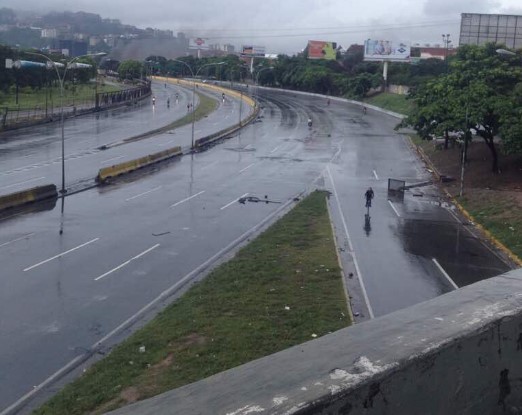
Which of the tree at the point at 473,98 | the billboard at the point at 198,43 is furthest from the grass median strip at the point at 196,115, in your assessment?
the billboard at the point at 198,43

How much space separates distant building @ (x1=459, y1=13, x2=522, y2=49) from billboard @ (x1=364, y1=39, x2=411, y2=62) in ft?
101

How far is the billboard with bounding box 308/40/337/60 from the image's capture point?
456 feet

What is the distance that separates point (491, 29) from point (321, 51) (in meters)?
69.8

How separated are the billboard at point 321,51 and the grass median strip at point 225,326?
120903 mm

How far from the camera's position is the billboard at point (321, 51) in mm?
138875

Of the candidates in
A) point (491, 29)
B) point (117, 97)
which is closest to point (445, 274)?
point (491, 29)

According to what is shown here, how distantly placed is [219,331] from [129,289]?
15.9 ft

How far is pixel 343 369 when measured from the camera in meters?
3.21

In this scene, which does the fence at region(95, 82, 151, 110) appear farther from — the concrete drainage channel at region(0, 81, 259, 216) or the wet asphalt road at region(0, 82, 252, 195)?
the concrete drainage channel at region(0, 81, 259, 216)

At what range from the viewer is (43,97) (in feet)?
257

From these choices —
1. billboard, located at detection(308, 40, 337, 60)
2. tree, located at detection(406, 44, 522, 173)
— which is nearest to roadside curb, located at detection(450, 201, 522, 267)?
tree, located at detection(406, 44, 522, 173)

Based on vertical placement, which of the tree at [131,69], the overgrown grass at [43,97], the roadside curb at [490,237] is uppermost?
the tree at [131,69]

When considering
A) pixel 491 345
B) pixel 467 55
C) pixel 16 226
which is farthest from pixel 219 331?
pixel 467 55

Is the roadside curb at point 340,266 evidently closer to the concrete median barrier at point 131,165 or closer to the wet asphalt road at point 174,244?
the wet asphalt road at point 174,244
